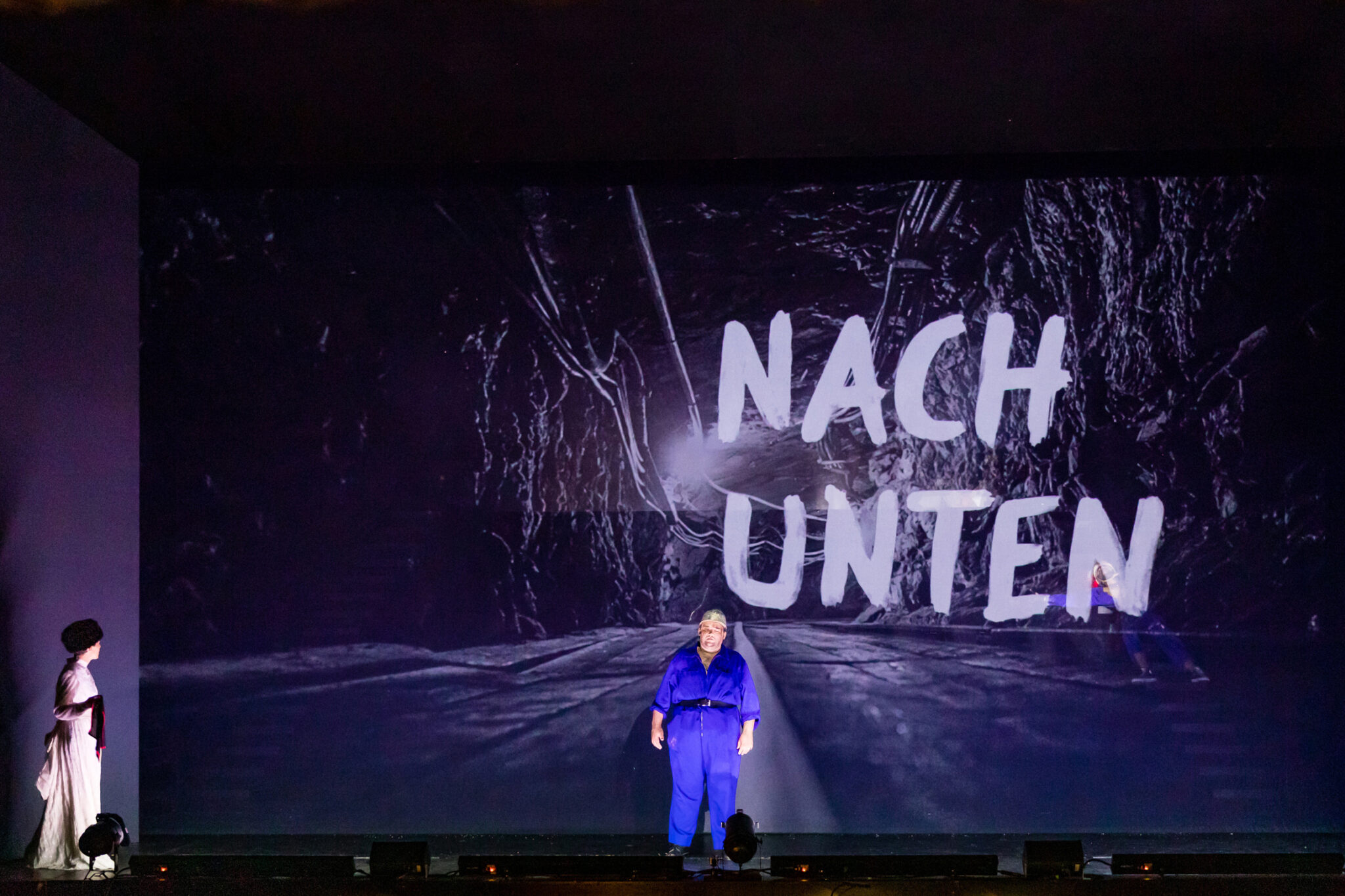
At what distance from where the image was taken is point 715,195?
20.8 feet

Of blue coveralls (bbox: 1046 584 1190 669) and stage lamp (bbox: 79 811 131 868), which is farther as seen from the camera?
blue coveralls (bbox: 1046 584 1190 669)

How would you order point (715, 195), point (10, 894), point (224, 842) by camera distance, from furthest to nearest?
point (715, 195) < point (224, 842) < point (10, 894)

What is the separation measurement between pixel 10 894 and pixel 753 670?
12.6ft

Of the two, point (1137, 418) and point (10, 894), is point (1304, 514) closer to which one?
point (1137, 418)

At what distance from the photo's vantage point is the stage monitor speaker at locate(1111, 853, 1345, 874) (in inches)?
176

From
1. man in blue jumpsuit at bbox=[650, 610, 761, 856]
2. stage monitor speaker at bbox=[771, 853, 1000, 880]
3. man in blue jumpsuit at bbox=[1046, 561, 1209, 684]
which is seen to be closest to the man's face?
man in blue jumpsuit at bbox=[650, 610, 761, 856]

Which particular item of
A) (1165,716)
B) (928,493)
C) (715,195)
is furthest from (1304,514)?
(715,195)

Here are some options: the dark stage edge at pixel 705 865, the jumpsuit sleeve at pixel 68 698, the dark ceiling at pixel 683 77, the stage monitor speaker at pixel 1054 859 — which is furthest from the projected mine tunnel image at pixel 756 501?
the stage monitor speaker at pixel 1054 859

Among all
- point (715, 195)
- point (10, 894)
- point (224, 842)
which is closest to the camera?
point (10, 894)

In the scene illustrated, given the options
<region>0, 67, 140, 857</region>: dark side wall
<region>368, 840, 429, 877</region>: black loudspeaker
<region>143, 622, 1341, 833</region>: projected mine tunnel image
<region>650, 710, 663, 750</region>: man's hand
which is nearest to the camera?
<region>368, 840, 429, 877</region>: black loudspeaker

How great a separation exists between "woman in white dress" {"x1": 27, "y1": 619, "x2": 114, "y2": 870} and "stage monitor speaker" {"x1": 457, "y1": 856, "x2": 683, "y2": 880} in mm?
2106

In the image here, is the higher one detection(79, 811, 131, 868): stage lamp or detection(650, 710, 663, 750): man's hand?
detection(650, 710, 663, 750): man's hand

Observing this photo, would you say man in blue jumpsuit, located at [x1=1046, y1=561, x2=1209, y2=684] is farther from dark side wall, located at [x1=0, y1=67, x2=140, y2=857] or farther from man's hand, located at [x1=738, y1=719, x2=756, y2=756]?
dark side wall, located at [x1=0, y1=67, x2=140, y2=857]

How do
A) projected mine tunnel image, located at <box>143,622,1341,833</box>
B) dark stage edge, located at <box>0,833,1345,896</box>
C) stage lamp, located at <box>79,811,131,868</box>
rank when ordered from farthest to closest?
1. projected mine tunnel image, located at <box>143,622,1341,833</box>
2. stage lamp, located at <box>79,811,131,868</box>
3. dark stage edge, located at <box>0,833,1345,896</box>
